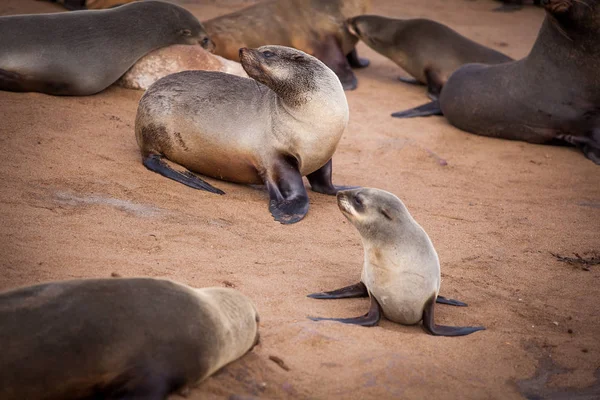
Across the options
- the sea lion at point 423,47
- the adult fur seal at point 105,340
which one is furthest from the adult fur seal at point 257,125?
the sea lion at point 423,47

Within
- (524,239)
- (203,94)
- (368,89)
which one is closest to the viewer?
(524,239)

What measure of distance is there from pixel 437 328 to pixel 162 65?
4923 mm

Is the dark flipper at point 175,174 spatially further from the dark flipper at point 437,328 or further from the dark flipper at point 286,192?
the dark flipper at point 437,328

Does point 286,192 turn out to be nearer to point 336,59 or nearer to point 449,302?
point 449,302

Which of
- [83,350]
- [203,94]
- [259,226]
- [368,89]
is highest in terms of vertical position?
[83,350]

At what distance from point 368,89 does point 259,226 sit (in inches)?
191

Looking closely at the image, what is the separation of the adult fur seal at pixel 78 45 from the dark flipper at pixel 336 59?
6.95 ft

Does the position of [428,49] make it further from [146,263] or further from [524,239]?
[146,263]

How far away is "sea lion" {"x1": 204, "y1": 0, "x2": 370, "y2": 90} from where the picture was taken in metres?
9.84

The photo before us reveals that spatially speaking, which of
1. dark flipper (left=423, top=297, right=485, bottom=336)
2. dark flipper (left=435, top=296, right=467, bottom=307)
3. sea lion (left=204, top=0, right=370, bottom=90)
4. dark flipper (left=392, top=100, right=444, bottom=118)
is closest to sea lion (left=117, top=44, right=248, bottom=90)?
sea lion (left=204, top=0, right=370, bottom=90)

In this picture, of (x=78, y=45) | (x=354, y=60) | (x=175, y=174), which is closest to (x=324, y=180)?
(x=175, y=174)

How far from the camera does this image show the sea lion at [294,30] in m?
9.84

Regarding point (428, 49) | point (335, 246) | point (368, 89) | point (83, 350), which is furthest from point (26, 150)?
point (428, 49)

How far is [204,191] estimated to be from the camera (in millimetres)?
5941
